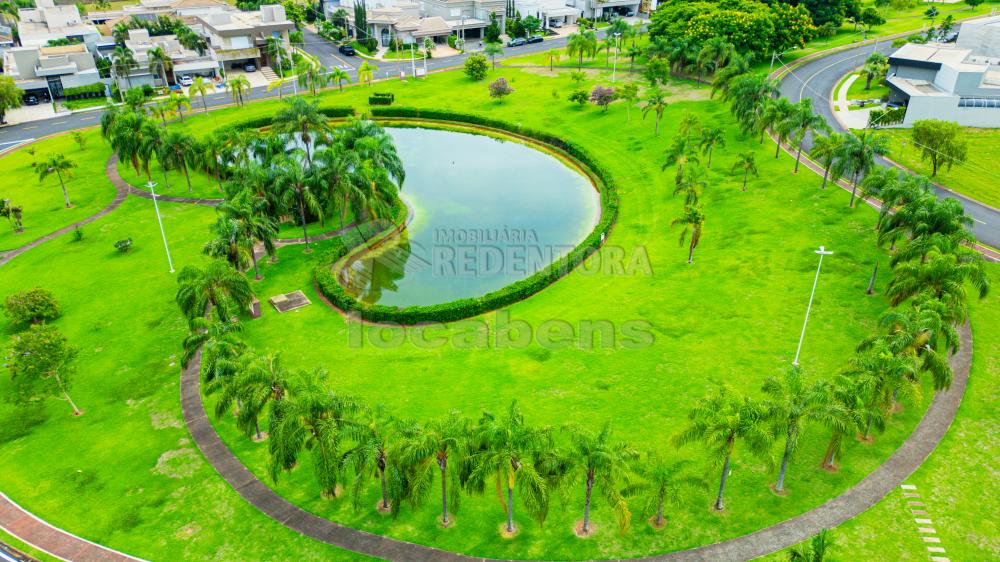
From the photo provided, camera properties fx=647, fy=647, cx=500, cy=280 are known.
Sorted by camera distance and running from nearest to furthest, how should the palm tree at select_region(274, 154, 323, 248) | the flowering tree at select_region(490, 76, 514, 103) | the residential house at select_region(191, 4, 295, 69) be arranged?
the palm tree at select_region(274, 154, 323, 248), the flowering tree at select_region(490, 76, 514, 103), the residential house at select_region(191, 4, 295, 69)

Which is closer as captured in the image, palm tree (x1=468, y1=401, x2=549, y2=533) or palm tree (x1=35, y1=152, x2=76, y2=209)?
palm tree (x1=468, y1=401, x2=549, y2=533)

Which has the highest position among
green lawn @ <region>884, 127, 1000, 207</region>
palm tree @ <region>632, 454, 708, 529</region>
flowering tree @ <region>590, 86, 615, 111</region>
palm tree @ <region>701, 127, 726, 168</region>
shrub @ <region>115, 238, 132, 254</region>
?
flowering tree @ <region>590, 86, 615, 111</region>

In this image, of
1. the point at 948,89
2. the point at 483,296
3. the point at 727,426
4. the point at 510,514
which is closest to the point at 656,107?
the point at 948,89

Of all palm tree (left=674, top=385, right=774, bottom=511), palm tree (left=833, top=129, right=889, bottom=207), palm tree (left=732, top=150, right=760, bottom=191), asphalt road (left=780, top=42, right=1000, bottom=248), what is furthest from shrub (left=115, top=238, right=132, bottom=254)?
asphalt road (left=780, top=42, right=1000, bottom=248)

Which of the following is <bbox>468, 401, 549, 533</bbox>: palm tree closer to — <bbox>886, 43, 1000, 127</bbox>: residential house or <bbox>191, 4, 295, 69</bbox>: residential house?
<bbox>886, 43, 1000, 127</bbox>: residential house

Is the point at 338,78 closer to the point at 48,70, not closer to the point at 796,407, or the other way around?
the point at 48,70

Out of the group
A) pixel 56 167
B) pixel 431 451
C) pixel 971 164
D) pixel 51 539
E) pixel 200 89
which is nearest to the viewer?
pixel 431 451
